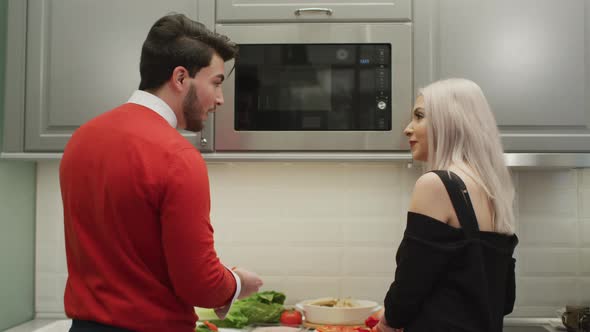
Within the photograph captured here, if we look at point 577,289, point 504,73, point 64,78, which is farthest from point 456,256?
point 64,78

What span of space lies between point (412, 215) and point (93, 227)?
→ 76 cm

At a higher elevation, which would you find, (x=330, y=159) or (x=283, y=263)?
(x=330, y=159)

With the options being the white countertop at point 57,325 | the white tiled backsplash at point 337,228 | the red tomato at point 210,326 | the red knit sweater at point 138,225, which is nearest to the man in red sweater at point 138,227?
the red knit sweater at point 138,225

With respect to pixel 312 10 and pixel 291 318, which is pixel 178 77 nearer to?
pixel 312 10

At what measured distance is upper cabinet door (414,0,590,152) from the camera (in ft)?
7.38

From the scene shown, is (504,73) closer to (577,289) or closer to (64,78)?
(577,289)

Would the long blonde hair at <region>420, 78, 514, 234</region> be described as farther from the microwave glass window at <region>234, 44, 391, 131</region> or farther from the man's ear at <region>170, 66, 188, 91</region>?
the man's ear at <region>170, 66, 188, 91</region>

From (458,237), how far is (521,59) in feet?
3.27

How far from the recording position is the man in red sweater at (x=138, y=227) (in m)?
1.41

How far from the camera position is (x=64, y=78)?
7.58ft

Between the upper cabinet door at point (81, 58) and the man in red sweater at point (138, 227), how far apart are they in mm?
812

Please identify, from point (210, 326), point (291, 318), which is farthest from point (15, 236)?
point (291, 318)

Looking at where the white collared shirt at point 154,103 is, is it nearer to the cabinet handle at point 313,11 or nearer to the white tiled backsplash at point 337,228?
the cabinet handle at point 313,11

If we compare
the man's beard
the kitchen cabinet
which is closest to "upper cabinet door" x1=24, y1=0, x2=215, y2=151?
the kitchen cabinet
